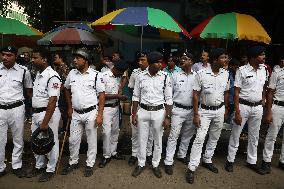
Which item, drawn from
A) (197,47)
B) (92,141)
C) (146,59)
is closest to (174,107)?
(146,59)

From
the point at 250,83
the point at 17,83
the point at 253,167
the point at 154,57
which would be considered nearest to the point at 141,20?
the point at 154,57

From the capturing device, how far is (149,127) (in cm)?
595

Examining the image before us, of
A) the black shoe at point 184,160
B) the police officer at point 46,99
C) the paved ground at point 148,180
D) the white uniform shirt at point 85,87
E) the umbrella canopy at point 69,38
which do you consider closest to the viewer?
the police officer at point 46,99

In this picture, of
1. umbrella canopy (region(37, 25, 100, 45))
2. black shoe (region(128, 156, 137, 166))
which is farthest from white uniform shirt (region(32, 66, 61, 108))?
umbrella canopy (region(37, 25, 100, 45))

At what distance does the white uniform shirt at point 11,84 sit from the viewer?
214 inches

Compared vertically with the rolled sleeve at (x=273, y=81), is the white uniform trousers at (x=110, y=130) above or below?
below

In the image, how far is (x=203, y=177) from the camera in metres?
5.86

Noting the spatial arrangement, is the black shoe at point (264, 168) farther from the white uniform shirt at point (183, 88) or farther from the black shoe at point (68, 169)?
the black shoe at point (68, 169)

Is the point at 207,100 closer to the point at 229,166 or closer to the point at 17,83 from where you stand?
the point at 229,166

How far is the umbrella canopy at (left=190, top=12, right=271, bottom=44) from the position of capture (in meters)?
6.50

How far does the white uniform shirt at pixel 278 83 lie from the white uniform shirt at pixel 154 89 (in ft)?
6.54

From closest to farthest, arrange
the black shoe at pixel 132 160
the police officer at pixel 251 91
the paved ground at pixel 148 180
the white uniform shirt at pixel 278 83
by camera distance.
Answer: the paved ground at pixel 148 180
the police officer at pixel 251 91
the white uniform shirt at pixel 278 83
the black shoe at pixel 132 160

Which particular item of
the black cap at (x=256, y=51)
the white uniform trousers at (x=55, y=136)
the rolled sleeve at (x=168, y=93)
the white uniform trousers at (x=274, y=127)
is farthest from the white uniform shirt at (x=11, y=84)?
the white uniform trousers at (x=274, y=127)

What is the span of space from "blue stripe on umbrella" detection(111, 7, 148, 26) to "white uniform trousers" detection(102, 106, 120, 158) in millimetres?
1698
